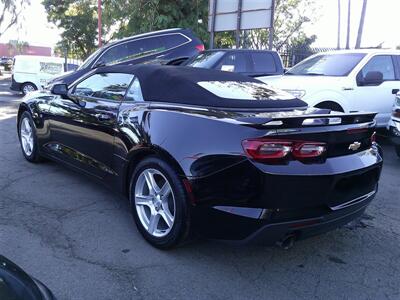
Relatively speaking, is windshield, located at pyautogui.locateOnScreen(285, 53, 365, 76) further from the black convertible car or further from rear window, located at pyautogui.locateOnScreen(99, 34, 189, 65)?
the black convertible car

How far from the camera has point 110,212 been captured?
4391 millimetres

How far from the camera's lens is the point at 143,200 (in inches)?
149

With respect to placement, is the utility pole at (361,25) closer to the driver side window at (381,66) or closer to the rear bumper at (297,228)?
the driver side window at (381,66)

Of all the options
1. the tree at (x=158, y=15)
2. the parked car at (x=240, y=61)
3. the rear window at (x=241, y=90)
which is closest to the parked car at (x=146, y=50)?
the parked car at (x=240, y=61)

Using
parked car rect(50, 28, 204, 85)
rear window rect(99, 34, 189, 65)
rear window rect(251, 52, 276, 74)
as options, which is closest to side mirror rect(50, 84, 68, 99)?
parked car rect(50, 28, 204, 85)

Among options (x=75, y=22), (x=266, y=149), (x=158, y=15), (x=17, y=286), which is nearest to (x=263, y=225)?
(x=266, y=149)

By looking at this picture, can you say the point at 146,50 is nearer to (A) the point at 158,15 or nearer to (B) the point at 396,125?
(A) the point at 158,15

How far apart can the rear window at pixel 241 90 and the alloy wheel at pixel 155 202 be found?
90 cm

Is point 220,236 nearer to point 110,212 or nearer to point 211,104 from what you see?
point 211,104

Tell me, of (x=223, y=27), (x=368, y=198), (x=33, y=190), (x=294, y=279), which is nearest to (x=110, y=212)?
(x=33, y=190)

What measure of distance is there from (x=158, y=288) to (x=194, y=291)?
25 centimetres

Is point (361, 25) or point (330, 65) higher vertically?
point (361, 25)

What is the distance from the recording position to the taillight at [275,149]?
2900 mm

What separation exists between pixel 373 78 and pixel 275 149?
530cm
